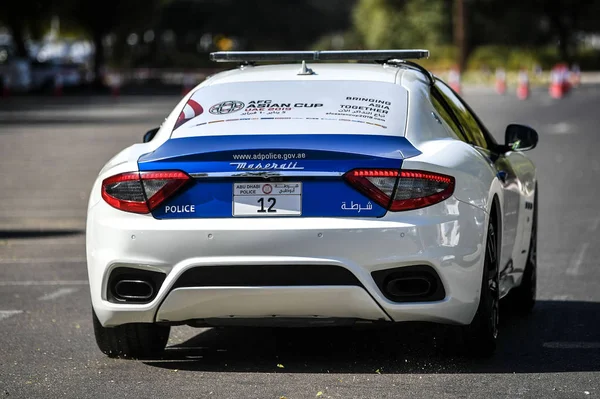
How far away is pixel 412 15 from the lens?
293 feet

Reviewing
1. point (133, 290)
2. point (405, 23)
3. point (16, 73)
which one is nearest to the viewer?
point (133, 290)

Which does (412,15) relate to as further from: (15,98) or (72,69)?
(15,98)

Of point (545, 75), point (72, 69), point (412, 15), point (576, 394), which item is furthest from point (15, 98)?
point (576, 394)

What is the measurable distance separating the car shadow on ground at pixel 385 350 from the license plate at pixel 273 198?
0.86 meters

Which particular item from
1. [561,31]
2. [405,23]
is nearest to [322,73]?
[561,31]

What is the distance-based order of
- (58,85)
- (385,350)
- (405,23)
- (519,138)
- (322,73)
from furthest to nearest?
(405,23) < (58,85) < (519,138) < (322,73) < (385,350)

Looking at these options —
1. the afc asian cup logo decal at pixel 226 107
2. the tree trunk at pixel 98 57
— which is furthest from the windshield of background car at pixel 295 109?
the tree trunk at pixel 98 57

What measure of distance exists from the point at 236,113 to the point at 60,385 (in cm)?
155

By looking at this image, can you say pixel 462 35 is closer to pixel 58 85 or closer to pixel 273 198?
pixel 58 85

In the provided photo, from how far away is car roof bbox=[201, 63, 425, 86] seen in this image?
7.55m

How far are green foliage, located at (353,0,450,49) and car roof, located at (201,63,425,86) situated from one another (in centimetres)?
7853

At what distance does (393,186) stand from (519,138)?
2047mm

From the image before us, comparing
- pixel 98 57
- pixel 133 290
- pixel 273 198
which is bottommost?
pixel 98 57

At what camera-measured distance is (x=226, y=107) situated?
7195 millimetres
